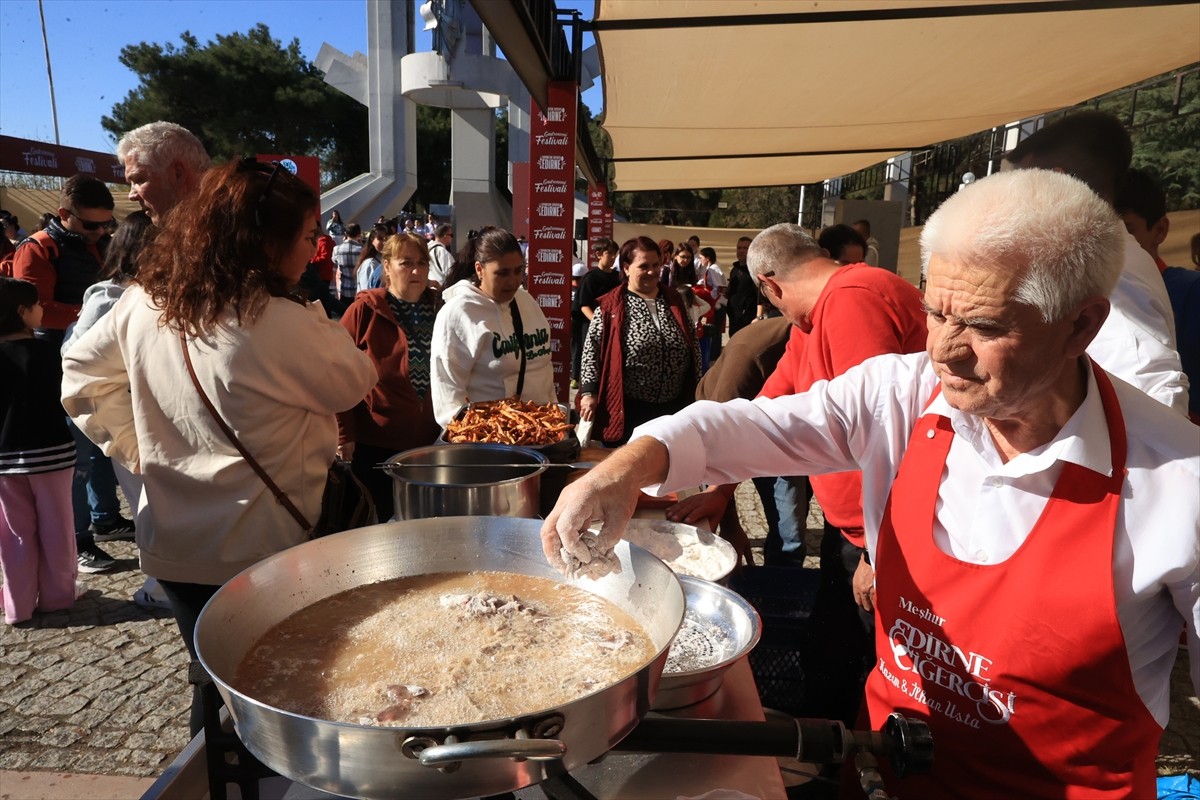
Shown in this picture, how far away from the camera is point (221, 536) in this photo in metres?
1.94

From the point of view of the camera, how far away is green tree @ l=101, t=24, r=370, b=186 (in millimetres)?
42062

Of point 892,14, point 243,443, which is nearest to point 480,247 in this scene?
point 243,443

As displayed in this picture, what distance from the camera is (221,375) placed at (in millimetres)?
1836

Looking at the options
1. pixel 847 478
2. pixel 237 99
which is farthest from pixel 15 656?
pixel 237 99

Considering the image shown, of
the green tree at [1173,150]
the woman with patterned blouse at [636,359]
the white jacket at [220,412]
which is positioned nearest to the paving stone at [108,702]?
the white jacket at [220,412]

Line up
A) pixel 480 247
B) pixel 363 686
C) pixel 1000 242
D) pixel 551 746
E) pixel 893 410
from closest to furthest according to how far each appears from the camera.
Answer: pixel 551 746 → pixel 363 686 → pixel 1000 242 → pixel 893 410 → pixel 480 247

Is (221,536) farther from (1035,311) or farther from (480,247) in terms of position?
(480,247)

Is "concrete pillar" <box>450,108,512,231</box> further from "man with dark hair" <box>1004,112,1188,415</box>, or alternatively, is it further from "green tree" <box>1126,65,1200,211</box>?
"man with dark hair" <box>1004,112,1188,415</box>

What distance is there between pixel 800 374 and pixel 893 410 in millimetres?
1279

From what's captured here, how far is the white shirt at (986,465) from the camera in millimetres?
1163

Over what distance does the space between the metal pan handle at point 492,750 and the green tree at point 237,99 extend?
47425 millimetres

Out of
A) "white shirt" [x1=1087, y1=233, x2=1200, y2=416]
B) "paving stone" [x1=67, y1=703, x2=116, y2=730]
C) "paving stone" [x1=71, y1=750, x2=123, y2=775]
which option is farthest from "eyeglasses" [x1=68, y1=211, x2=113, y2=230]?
"white shirt" [x1=1087, y1=233, x2=1200, y2=416]

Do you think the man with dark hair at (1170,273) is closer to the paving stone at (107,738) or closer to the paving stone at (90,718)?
the paving stone at (107,738)

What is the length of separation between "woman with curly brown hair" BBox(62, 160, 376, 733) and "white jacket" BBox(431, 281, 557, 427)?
5.06 feet
